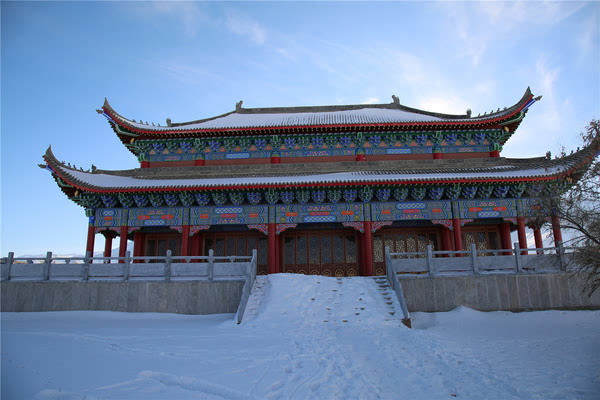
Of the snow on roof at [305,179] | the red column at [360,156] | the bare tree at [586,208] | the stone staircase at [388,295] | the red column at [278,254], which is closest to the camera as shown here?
the bare tree at [586,208]

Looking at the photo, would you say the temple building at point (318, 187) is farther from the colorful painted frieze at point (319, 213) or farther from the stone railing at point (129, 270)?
the stone railing at point (129, 270)

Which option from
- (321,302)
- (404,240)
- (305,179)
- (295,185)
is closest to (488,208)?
(404,240)

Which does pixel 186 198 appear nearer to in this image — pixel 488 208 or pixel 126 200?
pixel 126 200

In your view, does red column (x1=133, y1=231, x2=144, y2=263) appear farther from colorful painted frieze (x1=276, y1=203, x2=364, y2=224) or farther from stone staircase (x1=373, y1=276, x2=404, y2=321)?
stone staircase (x1=373, y1=276, x2=404, y2=321)

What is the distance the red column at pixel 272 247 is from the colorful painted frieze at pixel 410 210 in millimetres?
4192

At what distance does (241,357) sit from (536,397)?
4.70 m

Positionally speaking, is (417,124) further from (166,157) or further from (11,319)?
(11,319)

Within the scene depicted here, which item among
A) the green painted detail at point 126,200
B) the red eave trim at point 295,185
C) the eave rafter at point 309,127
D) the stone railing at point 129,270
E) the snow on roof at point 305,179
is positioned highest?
the eave rafter at point 309,127

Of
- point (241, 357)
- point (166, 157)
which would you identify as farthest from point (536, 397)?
point (166, 157)

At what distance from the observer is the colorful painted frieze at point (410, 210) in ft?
50.6

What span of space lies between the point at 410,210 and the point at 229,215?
7659 mm

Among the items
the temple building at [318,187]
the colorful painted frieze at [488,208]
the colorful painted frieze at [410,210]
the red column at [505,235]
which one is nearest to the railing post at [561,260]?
the temple building at [318,187]

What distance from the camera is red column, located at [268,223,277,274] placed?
15.2m

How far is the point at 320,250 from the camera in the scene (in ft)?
54.9
